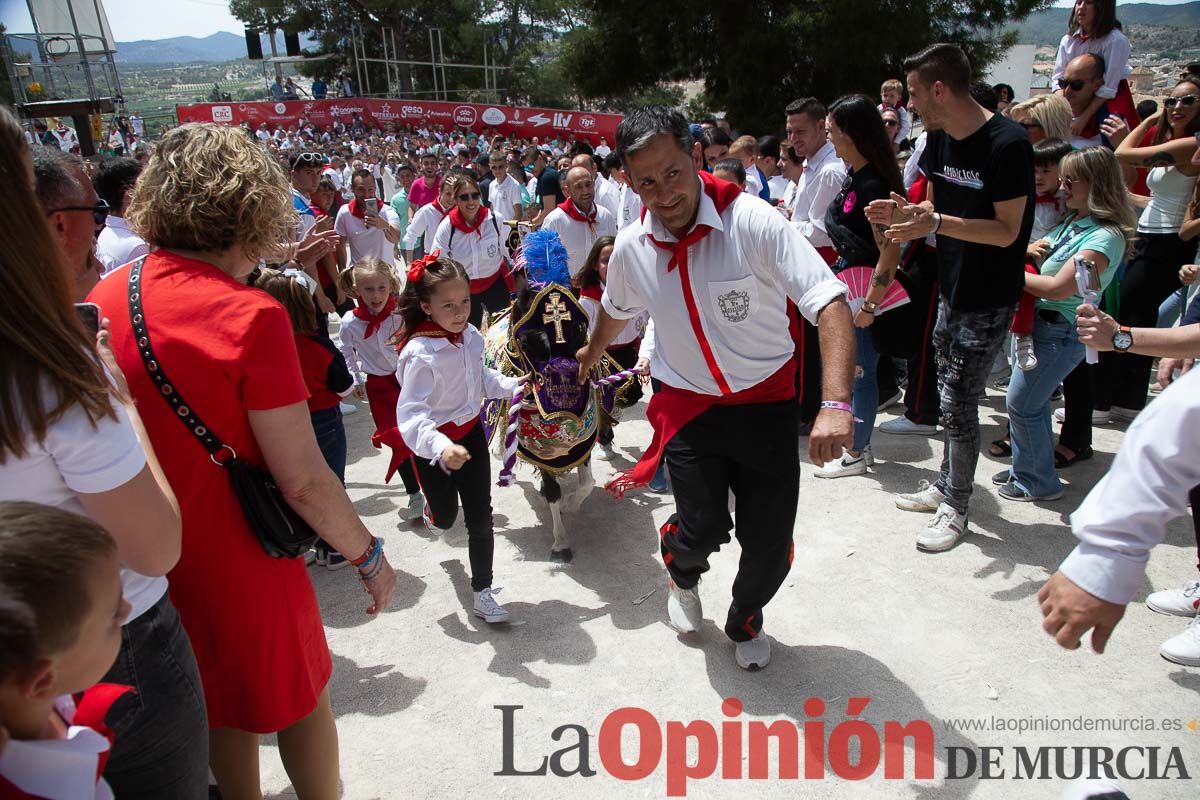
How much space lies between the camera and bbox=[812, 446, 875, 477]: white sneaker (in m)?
5.09

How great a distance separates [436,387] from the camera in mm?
3660

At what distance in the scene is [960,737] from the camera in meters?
2.88

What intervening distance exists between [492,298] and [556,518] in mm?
3546

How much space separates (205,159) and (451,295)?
171 centimetres

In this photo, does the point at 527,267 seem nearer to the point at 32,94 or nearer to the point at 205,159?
the point at 205,159

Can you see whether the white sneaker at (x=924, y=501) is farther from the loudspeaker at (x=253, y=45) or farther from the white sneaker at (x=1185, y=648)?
the loudspeaker at (x=253, y=45)

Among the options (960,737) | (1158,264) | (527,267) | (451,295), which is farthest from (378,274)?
(1158,264)

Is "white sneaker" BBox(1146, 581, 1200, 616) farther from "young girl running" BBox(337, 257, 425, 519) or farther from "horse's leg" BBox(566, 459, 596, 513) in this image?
"young girl running" BBox(337, 257, 425, 519)

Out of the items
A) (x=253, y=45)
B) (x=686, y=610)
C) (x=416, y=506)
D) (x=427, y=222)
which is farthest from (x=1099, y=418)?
(x=253, y=45)

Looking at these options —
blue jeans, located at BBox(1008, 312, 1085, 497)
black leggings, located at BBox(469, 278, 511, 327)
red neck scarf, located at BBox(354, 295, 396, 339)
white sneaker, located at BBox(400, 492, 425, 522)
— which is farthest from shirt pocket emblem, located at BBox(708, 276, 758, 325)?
black leggings, located at BBox(469, 278, 511, 327)

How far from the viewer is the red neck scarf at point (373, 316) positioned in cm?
489

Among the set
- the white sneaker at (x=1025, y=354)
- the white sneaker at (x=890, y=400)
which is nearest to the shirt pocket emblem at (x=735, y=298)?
the white sneaker at (x=1025, y=354)

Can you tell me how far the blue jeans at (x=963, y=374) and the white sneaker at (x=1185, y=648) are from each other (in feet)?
3.76

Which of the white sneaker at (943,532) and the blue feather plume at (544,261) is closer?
the white sneaker at (943,532)
